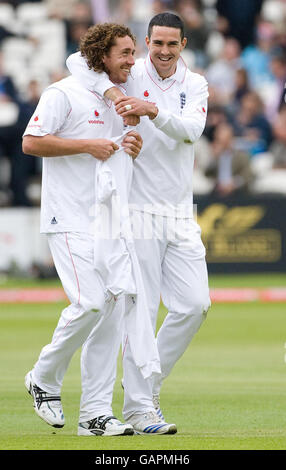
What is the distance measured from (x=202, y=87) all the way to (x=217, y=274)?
11362mm

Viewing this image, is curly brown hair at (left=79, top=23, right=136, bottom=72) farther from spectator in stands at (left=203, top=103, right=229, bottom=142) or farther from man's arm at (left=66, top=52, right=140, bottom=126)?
spectator in stands at (left=203, top=103, right=229, bottom=142)

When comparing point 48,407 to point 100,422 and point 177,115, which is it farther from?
point 177,115

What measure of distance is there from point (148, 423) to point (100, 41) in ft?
8.00

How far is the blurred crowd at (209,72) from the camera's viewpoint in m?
19.4

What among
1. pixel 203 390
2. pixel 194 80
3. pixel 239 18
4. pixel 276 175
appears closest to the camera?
pixel 194 80

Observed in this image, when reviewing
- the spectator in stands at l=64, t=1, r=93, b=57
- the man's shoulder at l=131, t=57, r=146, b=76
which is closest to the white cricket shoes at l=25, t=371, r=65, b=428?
the man's shoulder at l=131, t=57, r=146, b=76

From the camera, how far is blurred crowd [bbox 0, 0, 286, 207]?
19.4 m

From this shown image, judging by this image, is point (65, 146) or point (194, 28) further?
point (194, 28)

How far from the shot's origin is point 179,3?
2247 cm

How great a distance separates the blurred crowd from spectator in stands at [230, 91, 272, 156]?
2 cm

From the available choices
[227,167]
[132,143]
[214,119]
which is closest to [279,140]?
[214,119]

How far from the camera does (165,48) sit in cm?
729

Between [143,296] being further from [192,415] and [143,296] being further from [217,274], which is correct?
[217,274]
